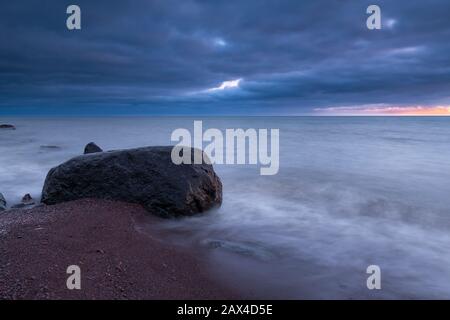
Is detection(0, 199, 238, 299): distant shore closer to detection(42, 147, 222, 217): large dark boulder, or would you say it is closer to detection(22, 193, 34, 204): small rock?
detection(42, 147, 222, 217): large dark boulder

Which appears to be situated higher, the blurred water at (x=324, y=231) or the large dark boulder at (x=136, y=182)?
the large dark boulder at (x=136, y=182)

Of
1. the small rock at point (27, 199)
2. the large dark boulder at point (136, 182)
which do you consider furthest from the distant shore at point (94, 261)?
the small rock at point (27, 199)

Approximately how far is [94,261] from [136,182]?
106 inches

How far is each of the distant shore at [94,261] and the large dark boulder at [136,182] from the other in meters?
0.84

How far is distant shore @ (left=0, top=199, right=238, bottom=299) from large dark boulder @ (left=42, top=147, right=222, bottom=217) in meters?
0.84

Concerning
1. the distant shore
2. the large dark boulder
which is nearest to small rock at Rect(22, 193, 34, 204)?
the large dark boulder

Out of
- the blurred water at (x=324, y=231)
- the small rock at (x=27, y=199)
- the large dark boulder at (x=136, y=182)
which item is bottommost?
the blurred water at (x=324, y=231)

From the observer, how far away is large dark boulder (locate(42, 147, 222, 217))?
6098 mm

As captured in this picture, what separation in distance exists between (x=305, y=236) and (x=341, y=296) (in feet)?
6.51

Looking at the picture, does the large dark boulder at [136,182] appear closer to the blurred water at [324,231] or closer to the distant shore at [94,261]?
the blurred water at [324,231]

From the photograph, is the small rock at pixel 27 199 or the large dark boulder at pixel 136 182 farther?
the small rock at pixel 27 199

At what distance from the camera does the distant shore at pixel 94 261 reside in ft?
10.1

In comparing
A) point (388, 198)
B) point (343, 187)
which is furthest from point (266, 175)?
point (388, 198)
